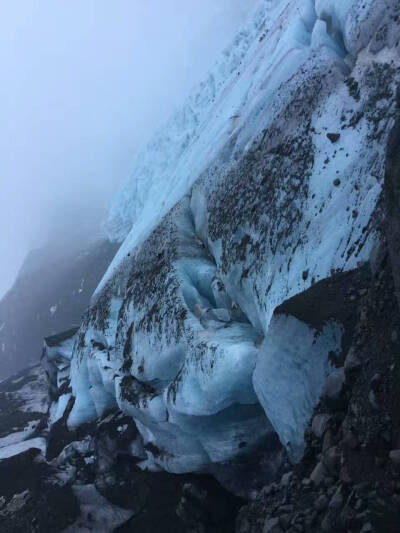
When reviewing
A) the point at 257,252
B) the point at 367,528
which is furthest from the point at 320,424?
the point at 257,252

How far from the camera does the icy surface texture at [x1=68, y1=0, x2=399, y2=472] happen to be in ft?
28.0

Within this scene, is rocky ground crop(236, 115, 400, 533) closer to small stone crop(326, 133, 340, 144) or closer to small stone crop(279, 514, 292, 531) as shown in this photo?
small stone crop(279, 514, 292, 531)

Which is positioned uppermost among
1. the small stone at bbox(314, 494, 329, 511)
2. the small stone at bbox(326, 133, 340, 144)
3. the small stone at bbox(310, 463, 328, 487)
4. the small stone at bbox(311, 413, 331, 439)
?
the small stone at bbox(326, 133, 340, 144)

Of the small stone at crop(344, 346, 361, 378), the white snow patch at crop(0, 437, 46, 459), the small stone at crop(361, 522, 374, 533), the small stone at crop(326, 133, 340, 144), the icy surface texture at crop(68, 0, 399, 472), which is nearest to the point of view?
the small stone at crop(361, 522, 374, 533)

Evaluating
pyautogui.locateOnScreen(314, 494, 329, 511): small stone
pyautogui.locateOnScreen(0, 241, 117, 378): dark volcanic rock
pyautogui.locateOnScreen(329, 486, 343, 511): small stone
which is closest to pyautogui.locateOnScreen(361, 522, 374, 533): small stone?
pyautogui.locateOnScreen(329, 486, 343, 511): small stone

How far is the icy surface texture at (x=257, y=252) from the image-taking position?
853 centimetres

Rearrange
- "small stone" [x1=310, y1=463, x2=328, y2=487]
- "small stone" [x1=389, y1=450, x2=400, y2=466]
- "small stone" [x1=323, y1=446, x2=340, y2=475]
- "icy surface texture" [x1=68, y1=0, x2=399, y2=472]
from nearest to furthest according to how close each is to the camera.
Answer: "small stone" [x1=389, y1=450, x2=400, y2=466] → "small stone" [x1=323, y1=446, x2=340, y2=475] → "small stone" [x1=310, y1=463, x2=328, y2=487] → "icy surface texture" [x1=68, y1=0, x2=399, y2=472]

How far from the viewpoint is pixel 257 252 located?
11.0 metres

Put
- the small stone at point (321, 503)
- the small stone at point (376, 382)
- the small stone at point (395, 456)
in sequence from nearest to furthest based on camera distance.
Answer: the small stone at point (395, 456) < the small stone at point (321, 503) < the small stone at point (376, 382)

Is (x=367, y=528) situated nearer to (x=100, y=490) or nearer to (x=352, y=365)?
(x=352, y=365)

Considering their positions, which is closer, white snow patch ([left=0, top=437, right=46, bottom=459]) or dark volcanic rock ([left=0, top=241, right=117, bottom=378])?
white snow patch ([left=0, top=437, right=46, bottom=459])

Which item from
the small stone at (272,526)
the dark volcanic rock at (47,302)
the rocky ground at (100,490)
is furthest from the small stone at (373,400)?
the dark volcanic rock at (47,302)

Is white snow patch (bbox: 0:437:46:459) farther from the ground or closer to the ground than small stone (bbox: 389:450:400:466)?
farther from the ground

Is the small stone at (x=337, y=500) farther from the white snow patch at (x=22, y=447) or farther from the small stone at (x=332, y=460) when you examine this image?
the white snow patch at (x=22, y=447)
